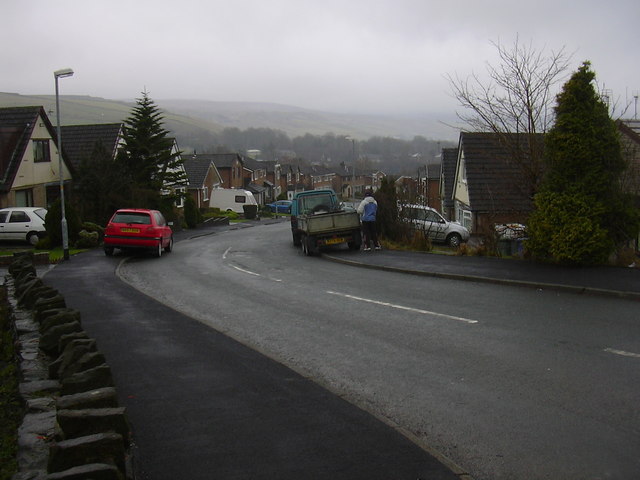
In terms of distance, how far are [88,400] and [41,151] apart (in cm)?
3487

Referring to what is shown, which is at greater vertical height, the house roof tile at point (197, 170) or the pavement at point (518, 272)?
the house roof tile at point (197, 170)

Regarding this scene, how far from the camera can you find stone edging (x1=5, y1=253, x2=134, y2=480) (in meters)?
4.54

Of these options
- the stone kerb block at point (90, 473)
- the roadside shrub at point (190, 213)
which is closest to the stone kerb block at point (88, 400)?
the stone kerb block at point (90, 473)

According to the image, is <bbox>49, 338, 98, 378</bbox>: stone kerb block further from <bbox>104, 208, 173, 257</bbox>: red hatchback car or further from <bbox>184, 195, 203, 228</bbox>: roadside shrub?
<bbox>184, 195, 203, 228</bbox>: roadside shrub

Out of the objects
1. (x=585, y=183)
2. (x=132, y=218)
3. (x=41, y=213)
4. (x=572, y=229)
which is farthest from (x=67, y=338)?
(x=41, y=213)

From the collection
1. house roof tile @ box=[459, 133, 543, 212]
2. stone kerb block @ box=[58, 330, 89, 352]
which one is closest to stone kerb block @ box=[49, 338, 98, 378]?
stone kerb block @ box=[58, 330, 89, 352]

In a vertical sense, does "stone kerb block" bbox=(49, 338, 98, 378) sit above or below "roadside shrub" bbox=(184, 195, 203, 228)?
above

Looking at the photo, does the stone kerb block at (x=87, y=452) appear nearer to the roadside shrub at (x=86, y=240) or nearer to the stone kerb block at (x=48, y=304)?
the stone kerb block at (x=48, y=304)

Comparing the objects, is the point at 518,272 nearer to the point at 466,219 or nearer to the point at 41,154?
the point at 466,219

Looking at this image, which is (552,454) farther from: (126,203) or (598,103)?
(126,203)

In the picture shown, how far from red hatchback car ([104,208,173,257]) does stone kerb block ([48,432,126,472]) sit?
2034 cm

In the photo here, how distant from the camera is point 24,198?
117 feet

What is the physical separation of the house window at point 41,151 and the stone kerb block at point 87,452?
34.7 m

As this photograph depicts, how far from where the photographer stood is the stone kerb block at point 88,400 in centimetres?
531
